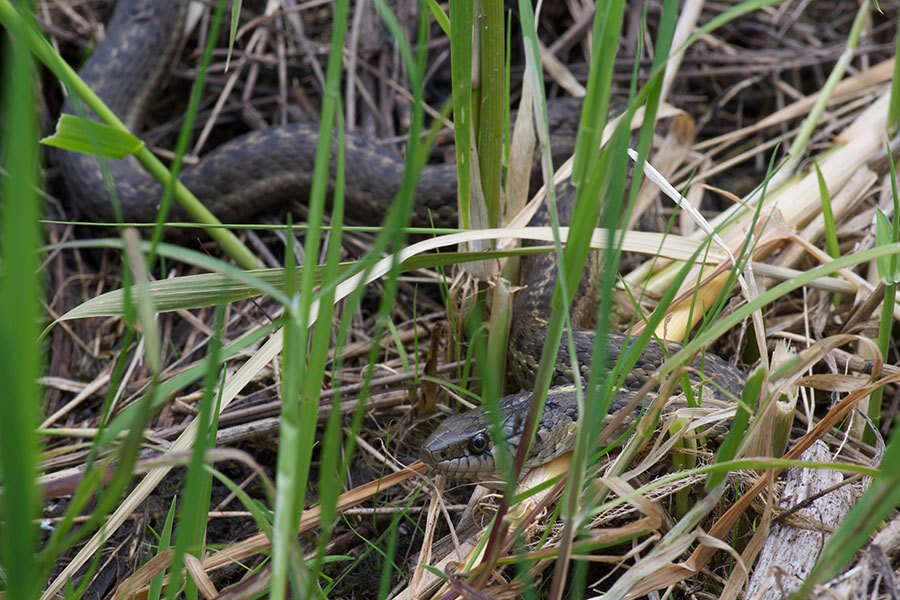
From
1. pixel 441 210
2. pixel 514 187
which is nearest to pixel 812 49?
pixel 441 210

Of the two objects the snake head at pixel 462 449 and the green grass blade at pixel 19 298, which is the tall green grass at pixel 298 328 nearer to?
the green grass blade at pixel 19 298

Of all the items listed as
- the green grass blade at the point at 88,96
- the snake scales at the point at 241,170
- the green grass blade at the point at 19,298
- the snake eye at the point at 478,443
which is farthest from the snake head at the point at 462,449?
the green grass blade at the point at 19,298

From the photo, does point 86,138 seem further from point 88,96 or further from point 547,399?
point 547,399

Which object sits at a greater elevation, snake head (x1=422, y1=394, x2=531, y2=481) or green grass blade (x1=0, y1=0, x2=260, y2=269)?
green grass blade (x1=0, y1=0, x2=260, y2=269)

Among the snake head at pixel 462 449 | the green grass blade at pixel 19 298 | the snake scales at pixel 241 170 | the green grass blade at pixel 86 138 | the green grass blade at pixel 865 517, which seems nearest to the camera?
the green grass blade at pixel 19 298

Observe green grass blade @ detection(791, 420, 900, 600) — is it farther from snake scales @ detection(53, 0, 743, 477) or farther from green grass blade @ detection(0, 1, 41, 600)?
snake scales @ detection(53, 0, 743, 477)

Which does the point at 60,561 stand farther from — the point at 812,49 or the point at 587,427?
the point at 812,49

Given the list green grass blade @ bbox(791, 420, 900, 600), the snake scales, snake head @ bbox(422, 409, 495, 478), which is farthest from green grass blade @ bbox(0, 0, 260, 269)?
green grass blade @ bbox(791, 420, 900, 600)

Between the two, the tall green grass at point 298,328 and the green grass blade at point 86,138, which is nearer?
the tall green grass at point 298,328
